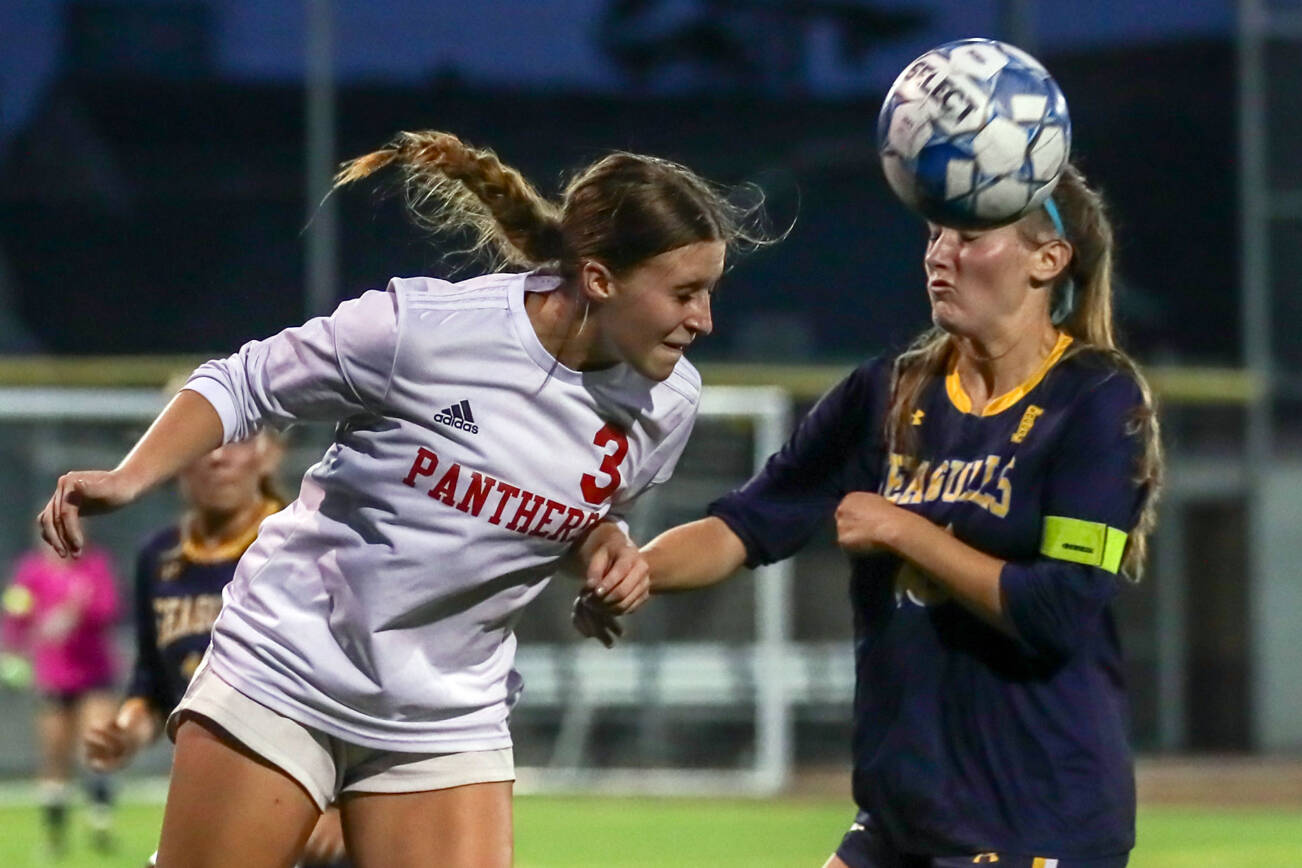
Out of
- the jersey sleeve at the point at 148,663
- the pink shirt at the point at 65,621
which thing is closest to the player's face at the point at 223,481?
the jersey sleeve at the point at 148,663

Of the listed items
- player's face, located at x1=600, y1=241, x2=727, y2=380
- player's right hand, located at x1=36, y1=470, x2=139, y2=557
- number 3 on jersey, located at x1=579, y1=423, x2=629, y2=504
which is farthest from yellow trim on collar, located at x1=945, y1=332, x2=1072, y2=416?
player's right hand, located at x1=36, y1=470, x2=139, y2=557

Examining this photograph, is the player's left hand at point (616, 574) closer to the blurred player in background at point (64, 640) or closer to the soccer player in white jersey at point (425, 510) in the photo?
the soccer player in white jersey at point (425, 510)

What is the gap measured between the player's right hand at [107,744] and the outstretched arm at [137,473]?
1474mm

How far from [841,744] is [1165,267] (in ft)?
17.2

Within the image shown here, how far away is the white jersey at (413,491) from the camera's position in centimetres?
357

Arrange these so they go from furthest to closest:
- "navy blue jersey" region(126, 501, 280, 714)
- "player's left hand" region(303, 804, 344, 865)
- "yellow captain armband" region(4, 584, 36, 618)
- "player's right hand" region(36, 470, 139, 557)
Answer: "yellow captain armband" region(4, 584, 36, 618) → "navy blue jersey" region(126, 501, 280, 714) → "player's left hand" region(303, 804, 344, 865) → "player's right hand" region(36, 470, 139, 557)

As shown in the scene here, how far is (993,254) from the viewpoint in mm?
3592

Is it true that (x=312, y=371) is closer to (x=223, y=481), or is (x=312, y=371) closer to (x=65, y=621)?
(x=223, y=481)

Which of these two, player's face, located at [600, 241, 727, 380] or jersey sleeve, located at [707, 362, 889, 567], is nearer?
player's face, located at [600, 241, 727, 380]

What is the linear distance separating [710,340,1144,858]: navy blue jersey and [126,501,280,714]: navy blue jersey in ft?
6.71

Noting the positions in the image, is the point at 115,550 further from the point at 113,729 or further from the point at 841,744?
the point at 113,729

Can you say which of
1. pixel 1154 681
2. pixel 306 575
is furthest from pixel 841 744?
pixel 306 575

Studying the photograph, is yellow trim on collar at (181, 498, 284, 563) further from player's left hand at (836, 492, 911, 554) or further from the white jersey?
player's left hand at (836, 492, 911, 554)

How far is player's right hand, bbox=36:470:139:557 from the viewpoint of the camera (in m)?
3.32
